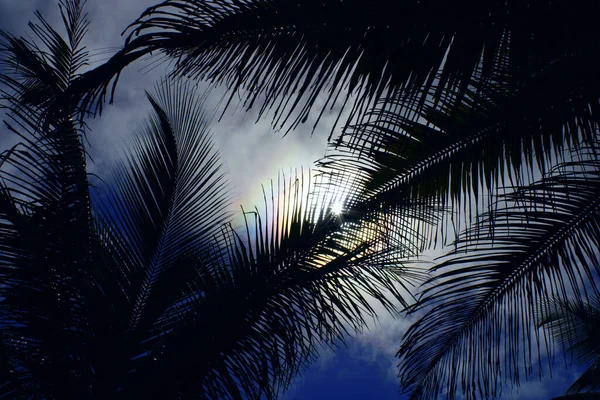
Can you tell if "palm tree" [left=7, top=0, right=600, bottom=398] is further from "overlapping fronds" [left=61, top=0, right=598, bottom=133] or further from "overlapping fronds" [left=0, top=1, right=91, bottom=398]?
"overlapping fronds" [left=0, top=1, right=91, bottom=398]

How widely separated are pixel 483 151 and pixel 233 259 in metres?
1.45

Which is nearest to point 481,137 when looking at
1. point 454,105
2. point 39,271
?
point 454,105

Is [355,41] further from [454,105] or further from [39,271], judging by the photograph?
[39,271]

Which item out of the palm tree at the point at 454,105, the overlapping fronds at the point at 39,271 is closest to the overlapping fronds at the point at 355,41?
the palm tree at the point at 454,105

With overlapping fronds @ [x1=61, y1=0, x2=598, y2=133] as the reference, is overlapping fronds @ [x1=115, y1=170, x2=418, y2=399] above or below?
below

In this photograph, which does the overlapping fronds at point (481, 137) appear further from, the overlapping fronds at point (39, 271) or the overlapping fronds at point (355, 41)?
the overlapping fronds at point (39, 271)

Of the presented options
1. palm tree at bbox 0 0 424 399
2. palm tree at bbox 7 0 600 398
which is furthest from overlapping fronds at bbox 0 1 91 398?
palm tree at bbox 7 0 600 398

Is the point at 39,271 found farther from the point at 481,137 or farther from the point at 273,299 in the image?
the point at 481,137

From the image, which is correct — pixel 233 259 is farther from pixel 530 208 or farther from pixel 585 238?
pixel 585 238

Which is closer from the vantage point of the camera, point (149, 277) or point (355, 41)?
point (355, 41)

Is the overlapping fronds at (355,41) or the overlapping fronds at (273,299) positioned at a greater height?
the overlapping fronds at (355,41)

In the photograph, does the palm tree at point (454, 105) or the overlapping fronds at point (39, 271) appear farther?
the overlapping fronds at point (39, 271)

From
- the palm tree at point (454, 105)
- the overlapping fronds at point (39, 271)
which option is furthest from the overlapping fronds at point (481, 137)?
the overlapping fronds at point (39, 271)

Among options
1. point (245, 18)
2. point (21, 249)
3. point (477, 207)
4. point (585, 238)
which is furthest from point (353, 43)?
point (21, 249)
